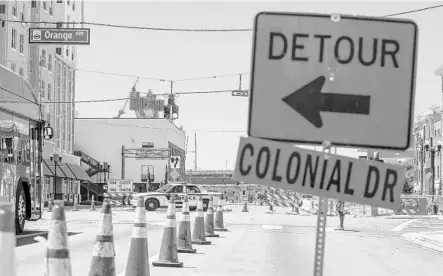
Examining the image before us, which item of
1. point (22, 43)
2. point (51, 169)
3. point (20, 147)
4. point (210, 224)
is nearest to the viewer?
point (20, 147)

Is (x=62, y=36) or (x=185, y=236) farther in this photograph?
(x=62, y=36)

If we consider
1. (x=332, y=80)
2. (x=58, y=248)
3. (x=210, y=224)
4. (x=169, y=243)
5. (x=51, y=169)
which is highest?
(x=332, y=80)

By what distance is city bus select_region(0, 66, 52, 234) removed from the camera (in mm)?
17403

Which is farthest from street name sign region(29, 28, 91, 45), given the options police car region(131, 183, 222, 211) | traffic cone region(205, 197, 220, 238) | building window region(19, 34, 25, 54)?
building window region(19, 34, 25, 54)

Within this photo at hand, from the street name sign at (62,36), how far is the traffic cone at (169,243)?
14.6m

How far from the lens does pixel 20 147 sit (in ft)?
62.1

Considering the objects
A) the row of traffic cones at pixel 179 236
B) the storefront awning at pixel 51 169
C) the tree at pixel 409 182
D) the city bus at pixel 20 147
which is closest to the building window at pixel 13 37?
the storefront awning at pixel 51 169

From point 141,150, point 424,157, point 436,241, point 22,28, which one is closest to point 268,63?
point 436,241

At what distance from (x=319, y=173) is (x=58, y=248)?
7.56 ft

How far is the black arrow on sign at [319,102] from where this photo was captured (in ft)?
16.2

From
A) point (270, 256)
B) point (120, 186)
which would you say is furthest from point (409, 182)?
point (270, 256)

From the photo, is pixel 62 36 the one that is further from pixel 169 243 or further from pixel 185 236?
pixel 169 243

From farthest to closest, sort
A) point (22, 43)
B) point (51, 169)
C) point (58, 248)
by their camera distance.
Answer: point (51, 169)
point (22, 43)
point (58, 248)

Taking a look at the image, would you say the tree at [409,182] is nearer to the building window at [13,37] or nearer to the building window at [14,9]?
the building window at [13,37]
